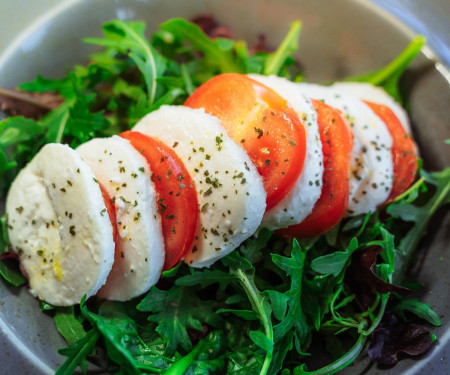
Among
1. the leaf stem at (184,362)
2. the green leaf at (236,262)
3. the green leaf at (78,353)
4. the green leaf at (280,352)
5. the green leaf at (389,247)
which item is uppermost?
the green leaf at (389,247)

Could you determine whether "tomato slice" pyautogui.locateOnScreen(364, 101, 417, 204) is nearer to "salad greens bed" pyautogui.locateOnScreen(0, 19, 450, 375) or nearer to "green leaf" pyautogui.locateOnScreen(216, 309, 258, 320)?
"salad greens bed" pyautogui.locateOnScreen(0, 19, 450, 375)

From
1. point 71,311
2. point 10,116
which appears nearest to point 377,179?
point 71,311

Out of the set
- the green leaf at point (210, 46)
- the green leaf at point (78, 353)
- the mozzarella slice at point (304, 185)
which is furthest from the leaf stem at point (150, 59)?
the green leaf at point (78, 353)

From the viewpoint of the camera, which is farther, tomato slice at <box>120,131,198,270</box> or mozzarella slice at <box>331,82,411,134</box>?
mozzarella slice at <box>331,82,411,134</box>

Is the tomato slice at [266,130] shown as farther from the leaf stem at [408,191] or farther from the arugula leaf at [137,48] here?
the leaf stem at [408,191]

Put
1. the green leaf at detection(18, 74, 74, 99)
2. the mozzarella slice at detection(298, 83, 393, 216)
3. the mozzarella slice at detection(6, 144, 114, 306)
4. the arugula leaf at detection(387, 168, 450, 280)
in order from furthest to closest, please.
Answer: the green leaf at detection(18, 74, 74, 99)
the arugula leaf at detection(387, 168, 450, 280)
the mozzarella slice at detection(298, 83, 393, 216)
the mozzarella slice at detection(6, 144, 114, 306)

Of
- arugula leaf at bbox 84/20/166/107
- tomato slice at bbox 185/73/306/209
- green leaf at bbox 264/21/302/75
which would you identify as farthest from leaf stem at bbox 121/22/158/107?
green leaf at bbox 264/21/302/75

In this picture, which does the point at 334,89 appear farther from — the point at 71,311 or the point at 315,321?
the point at 71,311
